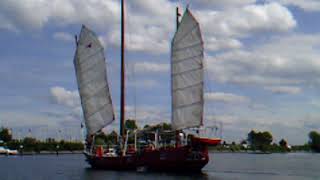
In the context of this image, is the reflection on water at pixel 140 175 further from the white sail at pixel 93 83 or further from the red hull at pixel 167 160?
Result: the white sail at pixel 93 83

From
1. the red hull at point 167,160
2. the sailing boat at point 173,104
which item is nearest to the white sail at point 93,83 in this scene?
the sailing boat at point 173,104

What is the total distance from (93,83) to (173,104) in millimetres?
11621

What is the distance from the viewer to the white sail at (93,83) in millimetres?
69750

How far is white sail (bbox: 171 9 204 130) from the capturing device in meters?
62.6

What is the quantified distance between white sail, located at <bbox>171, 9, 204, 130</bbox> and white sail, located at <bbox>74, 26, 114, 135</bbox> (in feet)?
31.9

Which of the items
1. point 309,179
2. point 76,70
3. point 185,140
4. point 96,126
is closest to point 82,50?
point 76,70

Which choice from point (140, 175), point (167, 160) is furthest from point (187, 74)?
point (140, 175)

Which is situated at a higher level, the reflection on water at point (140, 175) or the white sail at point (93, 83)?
the white sail at point (93, 83)

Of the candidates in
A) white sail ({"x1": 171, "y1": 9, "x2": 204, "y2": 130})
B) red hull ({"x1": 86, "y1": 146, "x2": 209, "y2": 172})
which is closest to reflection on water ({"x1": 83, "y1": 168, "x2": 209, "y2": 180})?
red hull ({"x1": 86, "y1": 146, "x2": 209, "y2": 172})

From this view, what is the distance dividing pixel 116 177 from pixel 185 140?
30.3 ft

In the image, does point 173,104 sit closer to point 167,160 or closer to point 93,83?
point 167,160

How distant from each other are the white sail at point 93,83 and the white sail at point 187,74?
9720 millimetres

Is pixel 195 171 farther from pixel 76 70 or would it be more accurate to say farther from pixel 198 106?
pixel 76 70

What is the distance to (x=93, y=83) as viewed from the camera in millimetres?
70312
